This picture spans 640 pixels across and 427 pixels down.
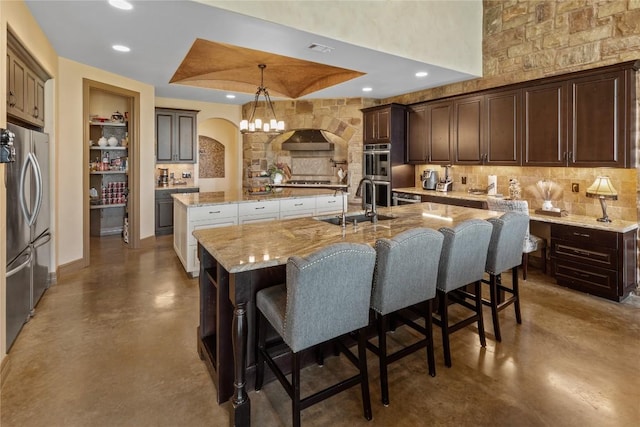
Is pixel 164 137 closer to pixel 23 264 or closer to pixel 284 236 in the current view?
pixel 23 264

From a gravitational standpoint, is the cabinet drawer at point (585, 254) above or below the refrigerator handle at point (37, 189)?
below

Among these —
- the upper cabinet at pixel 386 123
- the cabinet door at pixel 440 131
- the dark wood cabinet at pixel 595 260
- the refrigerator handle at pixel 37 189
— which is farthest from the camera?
the upper cabinet at pixel 386 123

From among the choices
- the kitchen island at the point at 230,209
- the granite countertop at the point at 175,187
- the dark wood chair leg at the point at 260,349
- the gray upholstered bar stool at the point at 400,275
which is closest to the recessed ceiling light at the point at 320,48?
the kitchen island at the point at 230,209

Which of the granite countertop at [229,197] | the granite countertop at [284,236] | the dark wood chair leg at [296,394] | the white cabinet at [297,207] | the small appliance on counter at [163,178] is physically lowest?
the dark wood chair leg at [296,394]

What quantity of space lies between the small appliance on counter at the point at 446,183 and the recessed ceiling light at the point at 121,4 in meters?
4.90

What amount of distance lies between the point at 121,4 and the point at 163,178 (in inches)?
185

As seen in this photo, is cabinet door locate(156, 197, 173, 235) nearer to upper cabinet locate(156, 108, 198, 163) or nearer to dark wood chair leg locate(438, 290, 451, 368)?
upper cabinet locate(156, 108, 198, 163)

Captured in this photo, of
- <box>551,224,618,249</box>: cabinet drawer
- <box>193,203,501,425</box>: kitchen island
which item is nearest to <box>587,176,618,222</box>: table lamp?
<box>551,224,618,249</box>: cabinet drawer

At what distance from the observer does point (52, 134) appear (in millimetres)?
4035

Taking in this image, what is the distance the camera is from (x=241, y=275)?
1892 mm

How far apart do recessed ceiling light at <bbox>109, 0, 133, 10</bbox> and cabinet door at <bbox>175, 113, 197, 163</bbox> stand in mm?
4162

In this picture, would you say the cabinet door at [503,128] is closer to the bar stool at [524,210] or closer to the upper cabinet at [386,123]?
the bar stool at [524,210]

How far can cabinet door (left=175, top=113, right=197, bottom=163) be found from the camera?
7039 millimetres

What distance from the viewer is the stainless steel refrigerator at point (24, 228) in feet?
8.86
